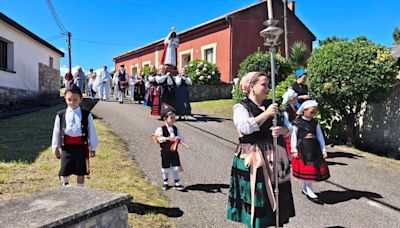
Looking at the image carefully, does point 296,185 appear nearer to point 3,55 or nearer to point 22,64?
point 3,55

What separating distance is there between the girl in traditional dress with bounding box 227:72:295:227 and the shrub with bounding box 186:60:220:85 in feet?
51.4

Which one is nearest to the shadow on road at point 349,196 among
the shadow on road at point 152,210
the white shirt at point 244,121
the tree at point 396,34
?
the shadow on road at point 152,210

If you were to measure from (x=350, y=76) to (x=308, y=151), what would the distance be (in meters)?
4.03

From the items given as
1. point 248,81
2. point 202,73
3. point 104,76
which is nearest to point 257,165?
point 248,81

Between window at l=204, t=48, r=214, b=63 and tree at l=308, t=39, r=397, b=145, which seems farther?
window at l=204, t=48, r=214, b=63

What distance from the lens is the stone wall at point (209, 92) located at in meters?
19.0

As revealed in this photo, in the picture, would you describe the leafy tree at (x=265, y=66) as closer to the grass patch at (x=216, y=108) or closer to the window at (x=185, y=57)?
the grass patch at (x=216, y=108)

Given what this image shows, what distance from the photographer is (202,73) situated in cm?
1944

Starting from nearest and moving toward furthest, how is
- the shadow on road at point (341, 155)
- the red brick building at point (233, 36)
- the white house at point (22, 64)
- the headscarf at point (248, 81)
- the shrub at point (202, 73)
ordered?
the headscarf at point (248, 81)
the shadow on road at point (341, 155)
the white house at point (22, 64)
the shrub at point (202, 73)
the red brick building at point (233, 36)

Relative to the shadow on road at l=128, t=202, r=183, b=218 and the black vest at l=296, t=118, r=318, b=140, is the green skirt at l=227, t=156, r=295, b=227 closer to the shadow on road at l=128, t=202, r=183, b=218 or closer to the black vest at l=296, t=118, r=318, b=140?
the shadow on road at l=128, t=202, r=183, b=218

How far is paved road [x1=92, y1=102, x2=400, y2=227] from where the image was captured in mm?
4750

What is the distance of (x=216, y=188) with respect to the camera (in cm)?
577

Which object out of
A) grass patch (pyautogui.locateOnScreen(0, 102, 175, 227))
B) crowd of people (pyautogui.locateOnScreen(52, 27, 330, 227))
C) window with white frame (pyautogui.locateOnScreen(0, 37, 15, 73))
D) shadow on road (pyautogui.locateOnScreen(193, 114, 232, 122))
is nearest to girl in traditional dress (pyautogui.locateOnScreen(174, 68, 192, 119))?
shadow on road (pyautogui.locateOnScreen(193, 114, 232, 122))

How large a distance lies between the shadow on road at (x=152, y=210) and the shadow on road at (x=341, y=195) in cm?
224
